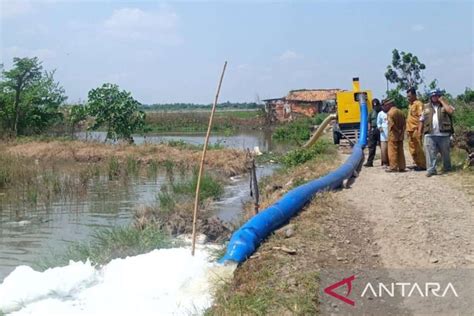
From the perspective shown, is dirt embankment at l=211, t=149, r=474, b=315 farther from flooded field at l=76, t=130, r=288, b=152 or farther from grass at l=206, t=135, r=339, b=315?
flooded field at l=76, t=130, r=288, b=152

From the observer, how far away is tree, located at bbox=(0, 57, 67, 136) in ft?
114

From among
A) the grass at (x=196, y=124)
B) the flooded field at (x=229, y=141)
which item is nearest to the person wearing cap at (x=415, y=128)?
the flooded field at (x=229, y=141)

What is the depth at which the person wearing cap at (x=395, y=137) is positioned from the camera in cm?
1109

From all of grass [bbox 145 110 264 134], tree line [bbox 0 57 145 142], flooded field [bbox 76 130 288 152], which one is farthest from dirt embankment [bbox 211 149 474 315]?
grass [bbox 145 110 264 134]

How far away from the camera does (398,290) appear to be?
5.24 m

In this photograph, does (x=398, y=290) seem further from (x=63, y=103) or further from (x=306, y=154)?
(x=63, y=103)

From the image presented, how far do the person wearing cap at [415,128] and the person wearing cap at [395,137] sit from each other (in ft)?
0.56

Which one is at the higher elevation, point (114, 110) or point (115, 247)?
point (114, 110)

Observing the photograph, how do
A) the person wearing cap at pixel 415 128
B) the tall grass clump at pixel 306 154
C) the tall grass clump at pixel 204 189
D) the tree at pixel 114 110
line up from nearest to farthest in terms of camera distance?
the person wearing cap at pixel 415 128
the tall grass clump at pixel 204 189
the tall grass clump at pixel 306 154
the tree at pixel 114 110

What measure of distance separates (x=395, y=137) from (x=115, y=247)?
19.4ft

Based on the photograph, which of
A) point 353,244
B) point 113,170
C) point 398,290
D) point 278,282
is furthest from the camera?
point 113,170

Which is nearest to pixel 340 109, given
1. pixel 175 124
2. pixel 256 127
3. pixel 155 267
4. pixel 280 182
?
pixel 280 182

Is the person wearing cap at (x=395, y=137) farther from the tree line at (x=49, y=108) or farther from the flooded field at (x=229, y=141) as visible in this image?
the tree line at (x=49, y=108)

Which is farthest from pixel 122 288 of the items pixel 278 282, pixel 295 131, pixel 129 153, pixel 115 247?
pixel 295 131
